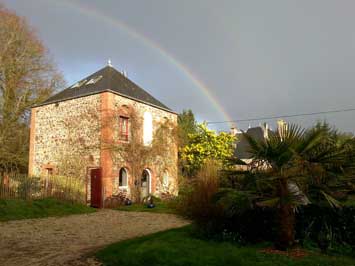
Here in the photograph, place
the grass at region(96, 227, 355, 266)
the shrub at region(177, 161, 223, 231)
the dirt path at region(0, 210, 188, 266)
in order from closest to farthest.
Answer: the grass at region(96, 227, 355, 266) < the dirt path at region(0, 210, 188, 266) < the shrub at region(177, 161, 223, 231)

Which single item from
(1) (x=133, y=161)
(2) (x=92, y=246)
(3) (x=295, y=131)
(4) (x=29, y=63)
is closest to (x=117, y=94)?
(1) (x=133, y=161)

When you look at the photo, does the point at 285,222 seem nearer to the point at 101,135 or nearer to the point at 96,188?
the point at 96,188

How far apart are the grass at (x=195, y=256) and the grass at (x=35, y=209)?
7813 mm

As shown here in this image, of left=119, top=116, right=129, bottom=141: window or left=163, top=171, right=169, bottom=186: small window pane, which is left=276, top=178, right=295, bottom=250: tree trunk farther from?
left=163, top=171, right=169, bottom=186: small window pane

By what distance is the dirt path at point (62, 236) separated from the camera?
6.43 m

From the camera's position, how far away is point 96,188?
17.9 m

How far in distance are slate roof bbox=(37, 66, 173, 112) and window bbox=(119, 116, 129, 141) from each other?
1.39 meters

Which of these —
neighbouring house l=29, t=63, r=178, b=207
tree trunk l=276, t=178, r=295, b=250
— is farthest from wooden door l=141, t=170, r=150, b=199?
tree trunk l=276, t=178, r=295, b=250

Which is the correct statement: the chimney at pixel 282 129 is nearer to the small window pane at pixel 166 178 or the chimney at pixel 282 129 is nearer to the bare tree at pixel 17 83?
the small window pane at pixel 166 178

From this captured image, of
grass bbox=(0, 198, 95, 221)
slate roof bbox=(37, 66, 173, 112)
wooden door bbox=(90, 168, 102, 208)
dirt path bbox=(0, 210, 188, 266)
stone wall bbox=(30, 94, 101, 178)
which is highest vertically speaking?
slate roof bbox=(37, 66, 173, 112)

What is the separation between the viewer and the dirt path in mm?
6430

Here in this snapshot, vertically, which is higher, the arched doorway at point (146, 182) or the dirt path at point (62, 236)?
the arched doorway at point (146, 182)

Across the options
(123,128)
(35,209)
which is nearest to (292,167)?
(35,209)

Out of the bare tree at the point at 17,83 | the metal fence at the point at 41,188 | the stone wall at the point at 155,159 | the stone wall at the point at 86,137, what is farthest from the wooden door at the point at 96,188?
the bare tree at the point at 17,83
